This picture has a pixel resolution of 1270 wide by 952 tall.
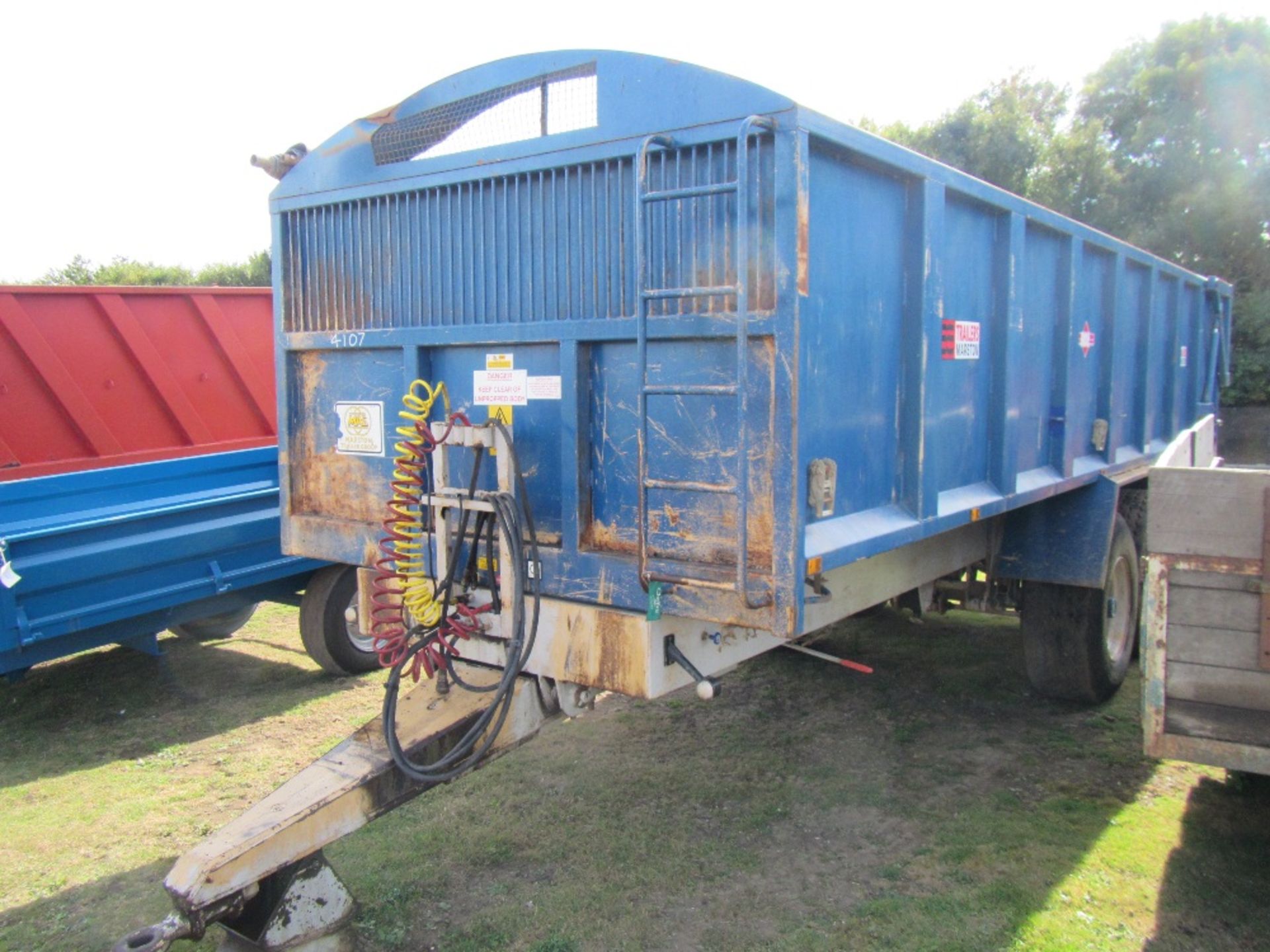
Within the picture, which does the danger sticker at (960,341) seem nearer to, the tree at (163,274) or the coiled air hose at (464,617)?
the coiled air hose at (464,617)

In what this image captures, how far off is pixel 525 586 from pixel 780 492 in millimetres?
914

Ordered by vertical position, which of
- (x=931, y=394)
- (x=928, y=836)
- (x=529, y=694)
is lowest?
(x=928, y=836)

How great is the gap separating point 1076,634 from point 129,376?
6050mm

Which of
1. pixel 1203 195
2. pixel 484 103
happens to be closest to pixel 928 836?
pixel 484 103

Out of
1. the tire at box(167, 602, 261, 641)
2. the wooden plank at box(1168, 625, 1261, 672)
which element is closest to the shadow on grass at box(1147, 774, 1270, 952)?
the wooden plank at box(1168, 625, 1261, 672)

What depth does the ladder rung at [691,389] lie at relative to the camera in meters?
2.57

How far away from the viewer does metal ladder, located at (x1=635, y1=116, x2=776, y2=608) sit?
8.13ft

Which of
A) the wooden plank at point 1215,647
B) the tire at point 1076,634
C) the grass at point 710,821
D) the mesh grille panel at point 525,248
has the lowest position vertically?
the grass at point 710,821

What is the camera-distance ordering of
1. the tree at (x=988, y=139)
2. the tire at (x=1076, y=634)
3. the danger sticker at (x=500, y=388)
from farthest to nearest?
the tree at (x=988, y=139) → the tire at (x=1076, y=634) → the danger sticker at (x=500, y=388)

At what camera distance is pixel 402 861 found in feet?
11.9

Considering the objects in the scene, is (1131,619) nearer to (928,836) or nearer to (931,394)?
(928,836)

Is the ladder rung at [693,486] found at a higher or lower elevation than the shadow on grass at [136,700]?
higher

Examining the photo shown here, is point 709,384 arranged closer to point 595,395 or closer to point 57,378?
point 595,395

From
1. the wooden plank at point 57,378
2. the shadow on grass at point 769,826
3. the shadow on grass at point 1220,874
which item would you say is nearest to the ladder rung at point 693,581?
the shadow on grass at point 769,826
